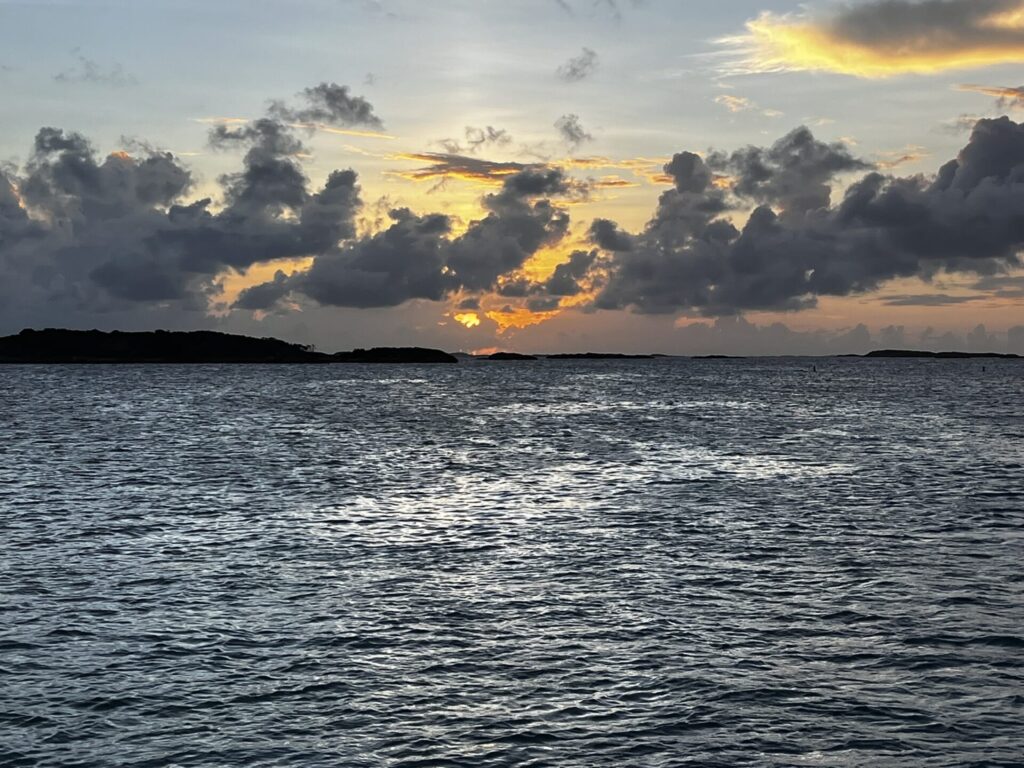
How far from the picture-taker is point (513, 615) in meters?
28.7

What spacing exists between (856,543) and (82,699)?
1173 inches

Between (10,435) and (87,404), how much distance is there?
2595 inches

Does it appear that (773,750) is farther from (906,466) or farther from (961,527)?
(906,466)

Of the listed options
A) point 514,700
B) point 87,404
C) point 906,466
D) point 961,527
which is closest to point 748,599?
point 514,700

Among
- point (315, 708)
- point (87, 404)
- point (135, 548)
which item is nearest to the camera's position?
point (315, 708)

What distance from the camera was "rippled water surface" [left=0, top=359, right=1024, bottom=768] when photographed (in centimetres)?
1972

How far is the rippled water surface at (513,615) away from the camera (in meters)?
19.7

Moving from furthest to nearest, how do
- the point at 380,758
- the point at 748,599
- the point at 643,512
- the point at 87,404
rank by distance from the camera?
1. the point at 87,404
2. the point at 643,512
3. the point at 748,599
4. the point at 380,758

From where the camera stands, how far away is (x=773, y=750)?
18984 mm

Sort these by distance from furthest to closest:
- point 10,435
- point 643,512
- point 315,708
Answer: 1. point 10,435
2. point 643,512
3. point 315,708

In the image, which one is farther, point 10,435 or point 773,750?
point 10,435

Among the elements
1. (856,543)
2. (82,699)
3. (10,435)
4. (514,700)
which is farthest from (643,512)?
(10,435)

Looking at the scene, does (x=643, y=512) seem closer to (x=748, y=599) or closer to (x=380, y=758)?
(x=748, y=599)

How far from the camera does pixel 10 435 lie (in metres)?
96.9
